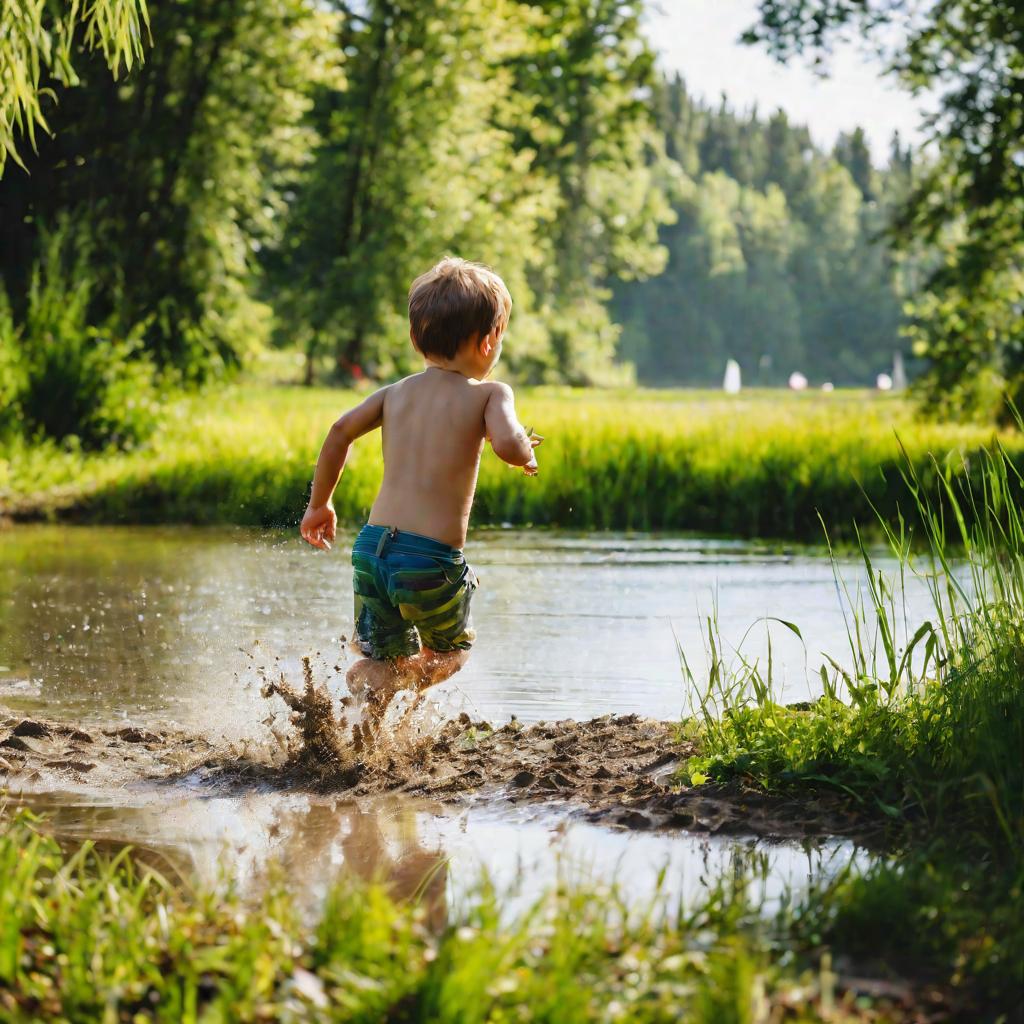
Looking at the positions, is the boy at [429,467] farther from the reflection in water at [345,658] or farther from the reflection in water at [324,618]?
the reflection in water at [345,658]

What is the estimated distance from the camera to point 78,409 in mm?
14555

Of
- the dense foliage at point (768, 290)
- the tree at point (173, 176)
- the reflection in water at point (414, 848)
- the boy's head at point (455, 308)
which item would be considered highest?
the dense foliage at point (768, 290)

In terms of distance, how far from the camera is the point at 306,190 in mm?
33250

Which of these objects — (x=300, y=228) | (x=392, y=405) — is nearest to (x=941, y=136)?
(x=392, y=405)

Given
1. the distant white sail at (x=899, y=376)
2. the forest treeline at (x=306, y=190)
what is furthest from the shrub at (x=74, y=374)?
the distant white sail at (x=899, y=376)

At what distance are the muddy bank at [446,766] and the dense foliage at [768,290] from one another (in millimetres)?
Result: 128681

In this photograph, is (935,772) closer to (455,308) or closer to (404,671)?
(404,671)

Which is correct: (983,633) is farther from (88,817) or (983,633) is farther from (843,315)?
(843,315)

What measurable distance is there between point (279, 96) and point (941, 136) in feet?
25.2

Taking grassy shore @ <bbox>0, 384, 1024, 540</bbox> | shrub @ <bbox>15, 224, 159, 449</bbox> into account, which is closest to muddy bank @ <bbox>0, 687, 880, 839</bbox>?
grassy shore @ <bbox>0, 384, 1024, 540</bbox>

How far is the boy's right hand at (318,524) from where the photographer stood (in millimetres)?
4988

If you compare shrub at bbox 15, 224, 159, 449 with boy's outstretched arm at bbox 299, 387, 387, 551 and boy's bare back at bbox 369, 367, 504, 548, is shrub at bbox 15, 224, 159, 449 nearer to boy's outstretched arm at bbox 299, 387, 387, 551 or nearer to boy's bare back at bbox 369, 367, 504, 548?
boy's outstretched arm at bbox 299, 387, 387, 551

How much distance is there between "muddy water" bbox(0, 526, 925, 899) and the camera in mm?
3791

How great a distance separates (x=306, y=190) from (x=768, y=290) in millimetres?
114870
